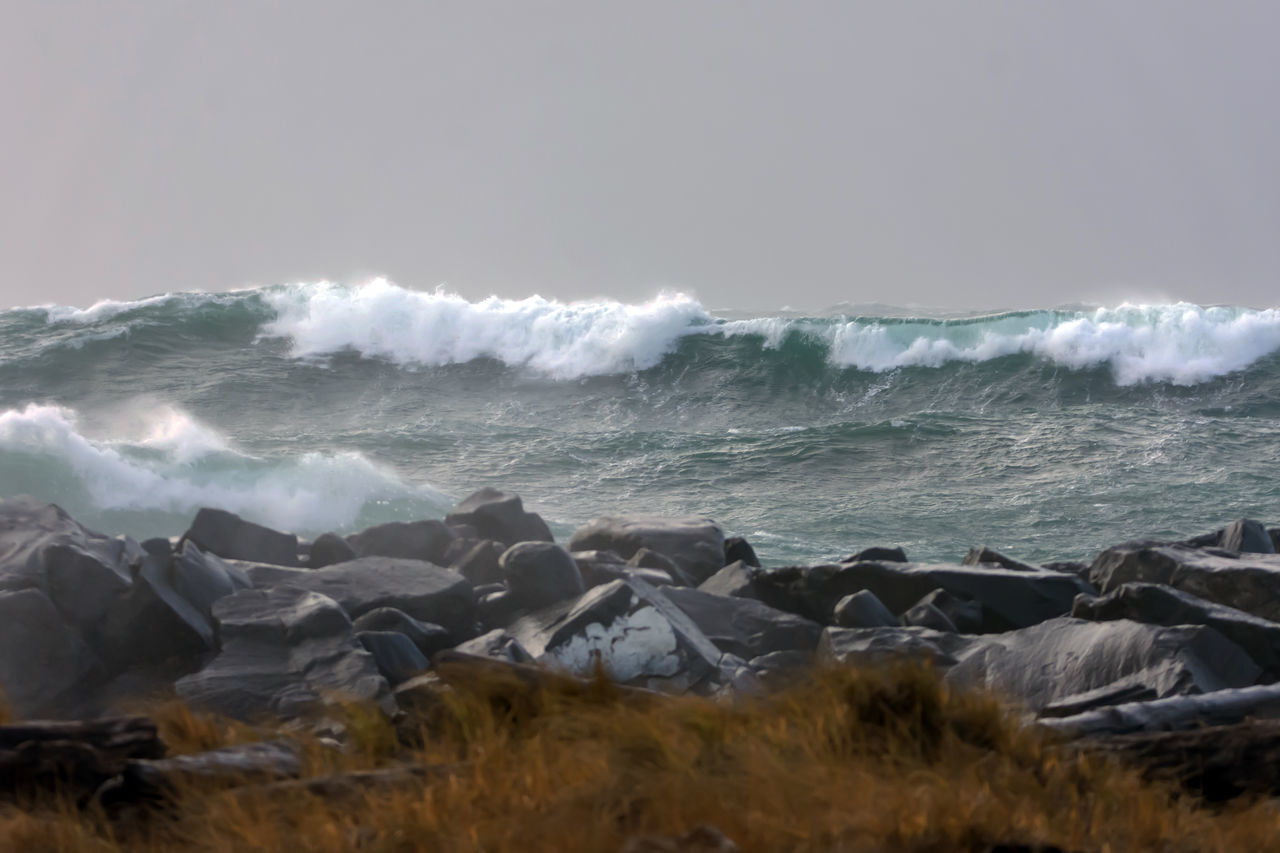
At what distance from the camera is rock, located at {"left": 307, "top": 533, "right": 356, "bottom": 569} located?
7.16 metres

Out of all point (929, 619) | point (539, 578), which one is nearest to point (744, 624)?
point (929, 619)

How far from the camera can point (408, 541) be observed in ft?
24.6

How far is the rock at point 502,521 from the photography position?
27.0 feet

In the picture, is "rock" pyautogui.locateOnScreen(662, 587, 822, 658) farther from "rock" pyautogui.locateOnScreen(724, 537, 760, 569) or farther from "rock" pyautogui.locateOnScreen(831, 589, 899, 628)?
"rock" pyautogui.locateOnScreen(724, 537, 760, 569)

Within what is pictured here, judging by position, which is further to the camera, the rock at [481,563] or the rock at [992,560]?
the rock at [992,560]

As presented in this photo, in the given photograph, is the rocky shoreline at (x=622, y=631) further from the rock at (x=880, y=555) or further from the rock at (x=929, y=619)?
the rock at (x=880, y=555)

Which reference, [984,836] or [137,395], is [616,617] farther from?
[137,395]

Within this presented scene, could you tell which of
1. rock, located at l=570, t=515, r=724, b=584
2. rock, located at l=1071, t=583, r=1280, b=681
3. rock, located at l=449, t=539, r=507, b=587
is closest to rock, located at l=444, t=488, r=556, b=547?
rock, located at l=570, t=515, r=724, b=584

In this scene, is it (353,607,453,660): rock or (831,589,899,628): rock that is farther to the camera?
(831,589,899,628): rock

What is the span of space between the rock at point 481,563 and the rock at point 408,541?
0.95 feet

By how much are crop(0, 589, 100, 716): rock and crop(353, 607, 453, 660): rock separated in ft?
4.02

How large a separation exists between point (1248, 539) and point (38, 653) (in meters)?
7.53

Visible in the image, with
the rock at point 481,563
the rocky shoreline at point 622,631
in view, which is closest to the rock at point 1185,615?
the rocky shoreline at point 622,631

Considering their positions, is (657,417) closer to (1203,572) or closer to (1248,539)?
(1248,539)
